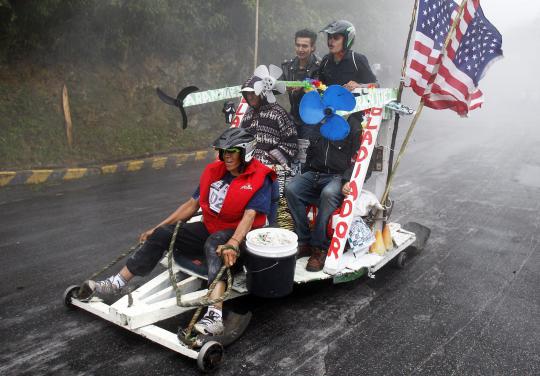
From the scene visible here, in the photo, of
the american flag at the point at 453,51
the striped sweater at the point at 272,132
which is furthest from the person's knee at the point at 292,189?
the american flag at the point at 453,51

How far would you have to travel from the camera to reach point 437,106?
5434mm

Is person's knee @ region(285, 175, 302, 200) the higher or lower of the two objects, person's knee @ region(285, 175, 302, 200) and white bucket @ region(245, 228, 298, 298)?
the higher

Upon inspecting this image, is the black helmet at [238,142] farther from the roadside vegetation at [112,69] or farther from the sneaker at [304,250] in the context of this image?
the roadside vegetation at [112,69]

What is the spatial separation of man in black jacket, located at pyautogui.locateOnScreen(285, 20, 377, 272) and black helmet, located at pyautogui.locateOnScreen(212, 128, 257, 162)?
116cm

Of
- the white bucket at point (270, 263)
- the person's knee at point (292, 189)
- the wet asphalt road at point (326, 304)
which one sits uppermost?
the person's knee at point (292, 189)

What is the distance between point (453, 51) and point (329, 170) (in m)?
1.82

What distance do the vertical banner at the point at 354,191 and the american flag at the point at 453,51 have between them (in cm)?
66

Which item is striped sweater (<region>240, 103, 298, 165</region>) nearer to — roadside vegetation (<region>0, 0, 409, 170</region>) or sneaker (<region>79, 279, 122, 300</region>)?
sneaker (<region>79, 279, 122, 300</region>)

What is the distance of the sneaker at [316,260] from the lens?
489 cm

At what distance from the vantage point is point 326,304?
15.9 ft

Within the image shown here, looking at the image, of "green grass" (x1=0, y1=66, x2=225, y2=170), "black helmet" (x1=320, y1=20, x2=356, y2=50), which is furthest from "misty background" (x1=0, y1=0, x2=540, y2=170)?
"black helmet" (x1=320, y1=20, x2=356, y2=50)

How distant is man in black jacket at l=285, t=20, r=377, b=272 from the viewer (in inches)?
201

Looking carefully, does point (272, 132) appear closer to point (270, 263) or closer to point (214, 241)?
point (214, 241)

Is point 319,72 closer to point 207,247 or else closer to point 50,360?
point 207,247
